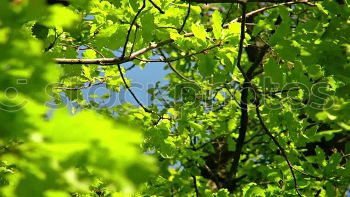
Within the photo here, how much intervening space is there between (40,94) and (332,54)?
5.01 feet

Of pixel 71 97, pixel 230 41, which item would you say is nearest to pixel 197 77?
pixel 71 97

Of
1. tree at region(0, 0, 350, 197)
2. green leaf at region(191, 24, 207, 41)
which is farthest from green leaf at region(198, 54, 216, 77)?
green leaf at region(191, 24, 207, 41)

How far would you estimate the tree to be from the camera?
35.4 inches

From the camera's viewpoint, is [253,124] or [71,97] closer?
[71,97]

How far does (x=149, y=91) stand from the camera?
19.7 feet

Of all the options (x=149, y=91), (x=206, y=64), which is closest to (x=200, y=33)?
(x=206, y=64)

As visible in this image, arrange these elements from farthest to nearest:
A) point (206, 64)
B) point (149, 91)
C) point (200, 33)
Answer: point (149, 91)
point (206, 64)
point (200, 33)

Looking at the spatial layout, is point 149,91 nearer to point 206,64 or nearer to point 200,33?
point 206,64

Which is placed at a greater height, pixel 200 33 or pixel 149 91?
pixel 149 91

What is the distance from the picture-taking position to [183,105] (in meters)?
4.48

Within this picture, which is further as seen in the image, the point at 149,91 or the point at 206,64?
the point at 149,91

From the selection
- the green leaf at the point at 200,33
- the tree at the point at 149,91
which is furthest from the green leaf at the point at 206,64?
the green leaf at the point at 200,33

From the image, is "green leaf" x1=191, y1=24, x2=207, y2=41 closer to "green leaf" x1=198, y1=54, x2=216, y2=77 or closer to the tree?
the tree

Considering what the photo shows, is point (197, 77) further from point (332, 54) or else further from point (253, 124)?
point (332, 54)
